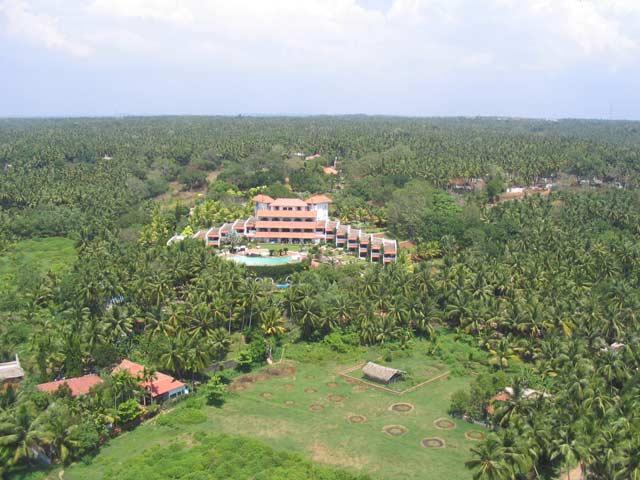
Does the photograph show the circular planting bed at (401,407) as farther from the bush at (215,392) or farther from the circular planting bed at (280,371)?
the bush at (215,392)

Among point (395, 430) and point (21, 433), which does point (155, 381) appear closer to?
point (21, 433)

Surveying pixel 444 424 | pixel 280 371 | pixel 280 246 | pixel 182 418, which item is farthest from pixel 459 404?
pixel 280 246

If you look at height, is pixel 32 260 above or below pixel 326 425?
above

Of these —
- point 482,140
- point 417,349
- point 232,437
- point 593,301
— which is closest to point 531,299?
point 593,301

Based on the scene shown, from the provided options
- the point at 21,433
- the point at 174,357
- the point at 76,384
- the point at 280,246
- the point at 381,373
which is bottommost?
the point at 381,373

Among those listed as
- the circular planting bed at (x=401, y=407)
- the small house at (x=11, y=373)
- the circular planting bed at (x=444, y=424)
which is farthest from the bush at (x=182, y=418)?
the circular planting bed at (x=444, y=424)

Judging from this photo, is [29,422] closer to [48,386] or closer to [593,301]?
[48,386]

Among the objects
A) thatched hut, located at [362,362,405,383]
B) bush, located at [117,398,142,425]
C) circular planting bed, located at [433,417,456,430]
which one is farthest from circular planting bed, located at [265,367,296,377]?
circular planting bed, located at [433,417,456,430]
